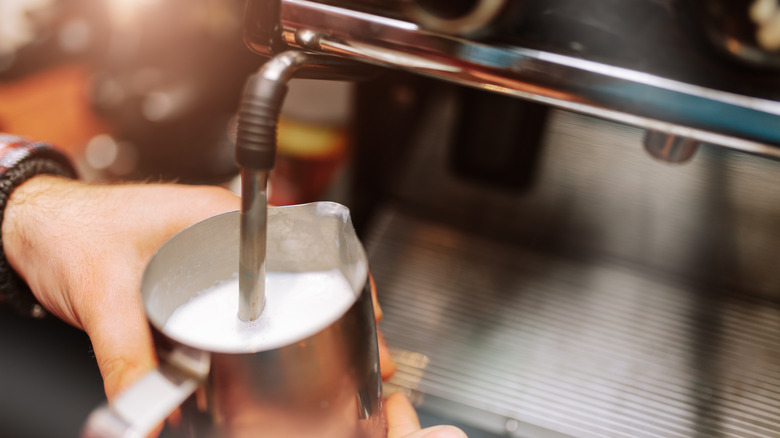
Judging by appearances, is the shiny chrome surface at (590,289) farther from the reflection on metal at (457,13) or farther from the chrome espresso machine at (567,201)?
the reflection on metal at (457,13)

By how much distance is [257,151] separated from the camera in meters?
0.24

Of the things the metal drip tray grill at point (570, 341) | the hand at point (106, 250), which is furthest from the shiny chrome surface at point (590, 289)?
the hand at point (106, 250)

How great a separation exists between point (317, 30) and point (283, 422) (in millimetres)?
232

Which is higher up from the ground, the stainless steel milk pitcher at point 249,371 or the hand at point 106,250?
the stainless steel milk pitcher at point 249,371

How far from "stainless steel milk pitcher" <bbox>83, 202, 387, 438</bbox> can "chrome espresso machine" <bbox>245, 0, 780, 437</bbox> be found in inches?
4.3

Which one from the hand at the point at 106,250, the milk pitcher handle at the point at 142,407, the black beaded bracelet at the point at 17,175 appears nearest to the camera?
the milk pitcher handle at the point at 142,407

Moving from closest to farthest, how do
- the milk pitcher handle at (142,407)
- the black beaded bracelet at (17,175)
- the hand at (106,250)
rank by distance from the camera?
the milk pitcher handle at (142,407) < the hand at (106,250) < the black beaded bracelet at (17,175)

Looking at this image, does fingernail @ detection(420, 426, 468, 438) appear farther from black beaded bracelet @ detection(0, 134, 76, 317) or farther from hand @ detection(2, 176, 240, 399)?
black beaded bracelet @ detection(0, 134, 76, 317)

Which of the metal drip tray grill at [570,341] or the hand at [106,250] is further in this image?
the metal drip tray grill at [570,341]

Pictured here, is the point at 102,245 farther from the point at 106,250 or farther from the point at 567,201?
the point at 567,201

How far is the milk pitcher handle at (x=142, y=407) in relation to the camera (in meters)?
0.24

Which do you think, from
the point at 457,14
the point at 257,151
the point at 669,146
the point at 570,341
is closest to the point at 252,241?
the point at 257,151

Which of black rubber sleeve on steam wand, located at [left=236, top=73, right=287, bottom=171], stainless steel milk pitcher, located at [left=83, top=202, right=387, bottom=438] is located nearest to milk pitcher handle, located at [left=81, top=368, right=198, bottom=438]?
stainless steel milk pitcher, located at [left=83, top=202, right=387, bottom=438]

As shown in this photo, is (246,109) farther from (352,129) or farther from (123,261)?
(352,129)
